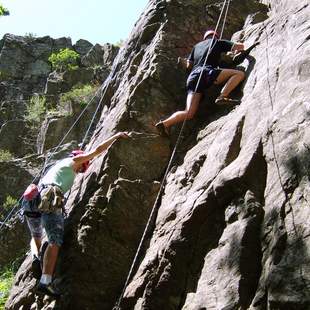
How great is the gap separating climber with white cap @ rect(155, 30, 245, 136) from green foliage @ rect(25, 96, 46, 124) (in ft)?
59.8

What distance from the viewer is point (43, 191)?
6.84 m

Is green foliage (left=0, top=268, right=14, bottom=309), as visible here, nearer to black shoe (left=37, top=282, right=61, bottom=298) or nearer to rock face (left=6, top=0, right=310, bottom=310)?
rock face (left=6, top=0, right=310, bottom=310)

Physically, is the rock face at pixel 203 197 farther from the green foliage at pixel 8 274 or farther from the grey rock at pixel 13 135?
the grey rock at pixel 13 135

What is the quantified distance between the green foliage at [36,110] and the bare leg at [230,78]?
18.8m

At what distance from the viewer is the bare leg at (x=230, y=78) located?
7.04 m

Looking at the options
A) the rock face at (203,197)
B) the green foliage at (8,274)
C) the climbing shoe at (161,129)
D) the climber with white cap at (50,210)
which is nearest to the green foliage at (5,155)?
the green foliage at (8,274)

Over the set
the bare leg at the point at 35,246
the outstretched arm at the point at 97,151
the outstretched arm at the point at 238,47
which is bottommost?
the bare leg at the point at 35,246

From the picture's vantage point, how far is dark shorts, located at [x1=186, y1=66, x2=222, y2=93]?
735 centimetres

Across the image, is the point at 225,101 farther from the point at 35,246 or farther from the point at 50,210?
the point at 35,246

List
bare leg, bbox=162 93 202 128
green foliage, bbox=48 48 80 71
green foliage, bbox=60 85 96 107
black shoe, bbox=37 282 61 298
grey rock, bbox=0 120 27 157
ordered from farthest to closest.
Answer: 1. green foliage, bbox=48 48 80 71
2. green foliage, bbox=60 85 96 107
3. grey rock, bbox=0 120 27 157
4. bare leg, bbox=162 93 202 128
5. black shoe, bbox=37 282 61 298

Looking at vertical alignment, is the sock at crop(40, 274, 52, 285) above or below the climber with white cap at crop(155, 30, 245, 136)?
below

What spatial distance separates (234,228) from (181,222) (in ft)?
2.65

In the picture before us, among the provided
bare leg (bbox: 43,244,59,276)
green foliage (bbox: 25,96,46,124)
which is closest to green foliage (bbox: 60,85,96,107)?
green foliage (bbox: 25,96,46,124)

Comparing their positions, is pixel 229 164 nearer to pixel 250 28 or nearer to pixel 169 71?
pixel 169 71
